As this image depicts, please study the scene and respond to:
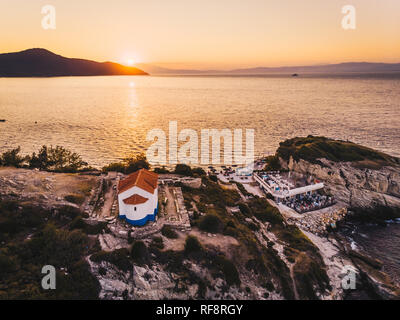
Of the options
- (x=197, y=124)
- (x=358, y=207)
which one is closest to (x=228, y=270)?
(x=358, y=207)

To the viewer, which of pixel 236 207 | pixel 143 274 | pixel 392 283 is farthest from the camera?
pixel 236 207

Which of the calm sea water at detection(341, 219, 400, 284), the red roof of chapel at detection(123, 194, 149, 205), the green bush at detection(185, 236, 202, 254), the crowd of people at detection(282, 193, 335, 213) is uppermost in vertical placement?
the red roof of chapel at detection(123, 194, 149, 205)

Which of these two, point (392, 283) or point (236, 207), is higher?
point (236, 207)

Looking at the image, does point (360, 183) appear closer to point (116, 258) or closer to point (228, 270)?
point (228, 270)

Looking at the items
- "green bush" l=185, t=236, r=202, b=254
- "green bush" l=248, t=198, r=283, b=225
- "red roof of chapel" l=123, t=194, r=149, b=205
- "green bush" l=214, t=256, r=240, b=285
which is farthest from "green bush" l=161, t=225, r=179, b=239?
"green bush" l=248, t=198, r=283, b=225

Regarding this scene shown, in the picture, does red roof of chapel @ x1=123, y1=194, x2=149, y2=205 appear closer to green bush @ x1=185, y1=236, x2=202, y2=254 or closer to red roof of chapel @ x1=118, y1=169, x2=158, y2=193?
red roof of chapel @ x1=118, y1=169, x2=158, y2=193

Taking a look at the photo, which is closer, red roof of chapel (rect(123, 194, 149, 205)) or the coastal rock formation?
red roof of chapel (rect(123, 194, 149, 205))

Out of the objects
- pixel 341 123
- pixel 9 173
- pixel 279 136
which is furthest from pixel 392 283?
pixel 341 123

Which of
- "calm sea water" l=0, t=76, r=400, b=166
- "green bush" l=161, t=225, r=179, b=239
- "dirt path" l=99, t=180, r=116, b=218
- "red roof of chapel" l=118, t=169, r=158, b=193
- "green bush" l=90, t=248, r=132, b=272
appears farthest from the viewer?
"calm sea water" l=0, t=76, r=400, b=166
